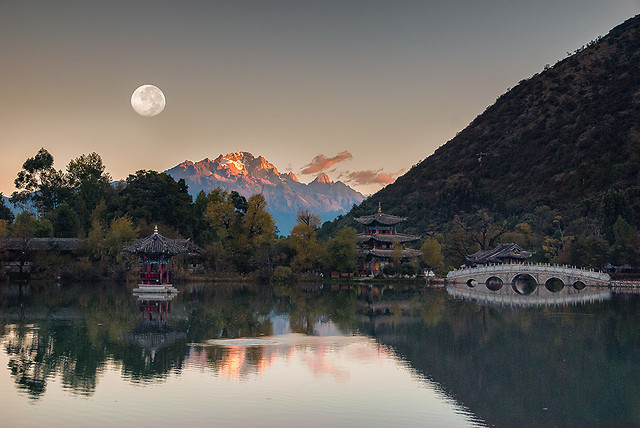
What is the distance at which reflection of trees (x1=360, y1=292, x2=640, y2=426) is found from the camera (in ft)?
54.5

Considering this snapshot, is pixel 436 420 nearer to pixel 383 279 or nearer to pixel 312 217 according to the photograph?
pixel 383 279

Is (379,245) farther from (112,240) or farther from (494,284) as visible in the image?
(112,240)

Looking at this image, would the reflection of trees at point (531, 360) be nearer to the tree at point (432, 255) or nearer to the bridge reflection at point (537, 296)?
the bridge reflection at point (537, 296)

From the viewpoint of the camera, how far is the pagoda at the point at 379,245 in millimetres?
69250

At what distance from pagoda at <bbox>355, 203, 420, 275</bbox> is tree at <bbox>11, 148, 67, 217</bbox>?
121ft

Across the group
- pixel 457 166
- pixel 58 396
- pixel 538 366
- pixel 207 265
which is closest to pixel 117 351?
pixel 58 396

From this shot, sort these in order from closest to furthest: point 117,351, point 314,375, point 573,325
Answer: point 314,375 < point 117,351 < point 573,325

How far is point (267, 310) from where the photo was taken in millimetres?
37844

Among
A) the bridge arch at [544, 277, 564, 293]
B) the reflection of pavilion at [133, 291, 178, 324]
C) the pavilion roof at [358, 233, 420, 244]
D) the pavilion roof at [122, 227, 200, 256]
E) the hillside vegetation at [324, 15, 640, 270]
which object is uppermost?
the hillside vegetation at [324, 15, 640, 270]

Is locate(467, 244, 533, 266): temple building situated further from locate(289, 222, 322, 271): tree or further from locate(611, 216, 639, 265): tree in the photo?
locate(289, 222, 322, 271): tree

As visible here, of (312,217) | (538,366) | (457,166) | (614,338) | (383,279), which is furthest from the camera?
(457,166)

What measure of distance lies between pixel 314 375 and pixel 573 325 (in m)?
17.1

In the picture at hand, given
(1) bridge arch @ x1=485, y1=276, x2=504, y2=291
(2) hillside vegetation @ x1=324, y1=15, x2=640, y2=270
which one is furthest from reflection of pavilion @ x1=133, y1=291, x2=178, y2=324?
(2) hillside vegetation @ x1=324, y1=15, x2=640, y2=270

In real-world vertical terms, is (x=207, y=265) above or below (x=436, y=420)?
above
